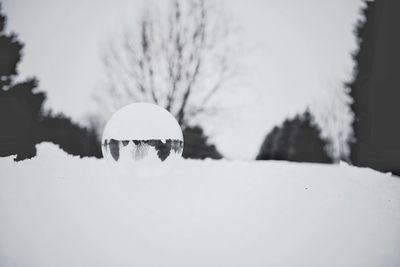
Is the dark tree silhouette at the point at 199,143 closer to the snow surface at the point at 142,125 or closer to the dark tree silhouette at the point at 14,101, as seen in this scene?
the dark tree silhouette at the point at 14,101

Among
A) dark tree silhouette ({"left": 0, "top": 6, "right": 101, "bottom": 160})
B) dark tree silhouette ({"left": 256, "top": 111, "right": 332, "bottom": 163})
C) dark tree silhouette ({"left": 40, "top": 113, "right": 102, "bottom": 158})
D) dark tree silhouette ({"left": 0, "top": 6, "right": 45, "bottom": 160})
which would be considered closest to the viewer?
dark tree silhouette ({"left": 0, "top": 6, "right": 45, "bottom": 160})

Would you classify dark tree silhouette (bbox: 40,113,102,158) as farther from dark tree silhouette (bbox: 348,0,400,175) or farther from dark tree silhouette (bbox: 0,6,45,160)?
dark tree silhouette (bbox: 348,0,400,175)

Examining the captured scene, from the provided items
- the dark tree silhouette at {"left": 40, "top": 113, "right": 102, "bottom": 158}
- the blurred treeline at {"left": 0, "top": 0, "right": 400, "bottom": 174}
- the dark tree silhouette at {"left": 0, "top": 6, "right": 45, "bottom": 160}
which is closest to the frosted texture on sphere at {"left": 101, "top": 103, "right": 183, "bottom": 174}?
the blurred treeline at {"left": 0, "top": 0, "right": 400, "bottom": 174}

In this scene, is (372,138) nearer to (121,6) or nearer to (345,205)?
(345,205)

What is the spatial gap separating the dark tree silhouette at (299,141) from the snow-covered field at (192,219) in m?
8.09

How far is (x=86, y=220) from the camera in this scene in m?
3.58

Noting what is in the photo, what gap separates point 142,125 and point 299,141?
11279 mm

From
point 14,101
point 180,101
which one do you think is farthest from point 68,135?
point 180,101

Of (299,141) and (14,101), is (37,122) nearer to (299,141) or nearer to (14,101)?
(14,101)

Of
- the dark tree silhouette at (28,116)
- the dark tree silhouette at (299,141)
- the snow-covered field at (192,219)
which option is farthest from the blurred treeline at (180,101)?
the dark tree silhouette at (299,141)

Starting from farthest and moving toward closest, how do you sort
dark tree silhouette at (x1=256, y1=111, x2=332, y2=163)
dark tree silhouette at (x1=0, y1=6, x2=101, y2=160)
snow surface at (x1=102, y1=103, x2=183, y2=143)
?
Result: dark tree silhouette at (x1=256, y1=111, x2=332, y2=163), dark tree silhouette at (x1=0, y1=6, x2=101, y2=160), snow surface at (x1=102, y1=103, x2=183, y2=143)

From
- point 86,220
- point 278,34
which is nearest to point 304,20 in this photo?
point 278,34

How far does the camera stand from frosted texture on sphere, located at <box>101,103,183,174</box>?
10.3 feet

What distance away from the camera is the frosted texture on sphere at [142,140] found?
313 cm
